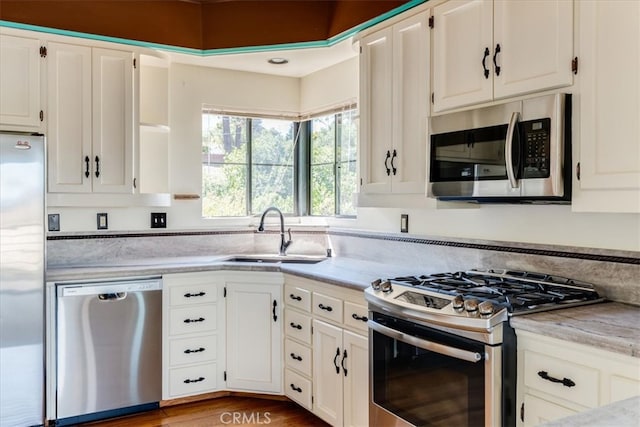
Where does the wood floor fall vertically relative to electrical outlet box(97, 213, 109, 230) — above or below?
below

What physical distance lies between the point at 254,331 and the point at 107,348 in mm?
878

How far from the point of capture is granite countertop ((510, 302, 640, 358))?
145 centimetres

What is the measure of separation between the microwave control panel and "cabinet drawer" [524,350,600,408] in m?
0.67

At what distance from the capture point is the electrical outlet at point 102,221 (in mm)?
3498

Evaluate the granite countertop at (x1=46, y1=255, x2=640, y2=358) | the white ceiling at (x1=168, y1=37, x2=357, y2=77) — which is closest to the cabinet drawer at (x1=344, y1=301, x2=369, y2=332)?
the granite countertop at (x1=46, y1=255, x2=640, y2=358)

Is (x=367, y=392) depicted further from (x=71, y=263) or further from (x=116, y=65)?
(x=116, y=65)

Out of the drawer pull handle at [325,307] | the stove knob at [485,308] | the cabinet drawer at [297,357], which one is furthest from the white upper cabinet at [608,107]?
the cabinet drawer at [297,357]

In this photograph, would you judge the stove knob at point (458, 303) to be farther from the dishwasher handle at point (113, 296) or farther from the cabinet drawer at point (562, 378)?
the dishwasher handle at point (113, 296)

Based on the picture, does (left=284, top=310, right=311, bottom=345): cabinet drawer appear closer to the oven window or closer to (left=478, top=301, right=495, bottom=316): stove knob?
the oven window

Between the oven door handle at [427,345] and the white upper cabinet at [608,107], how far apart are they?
66cm

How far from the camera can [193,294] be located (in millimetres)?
3242

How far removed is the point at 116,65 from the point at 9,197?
107cm

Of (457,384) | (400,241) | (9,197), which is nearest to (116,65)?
(9,197)

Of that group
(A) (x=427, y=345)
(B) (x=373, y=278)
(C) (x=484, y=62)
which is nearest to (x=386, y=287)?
(A) (x=427, y=345)
